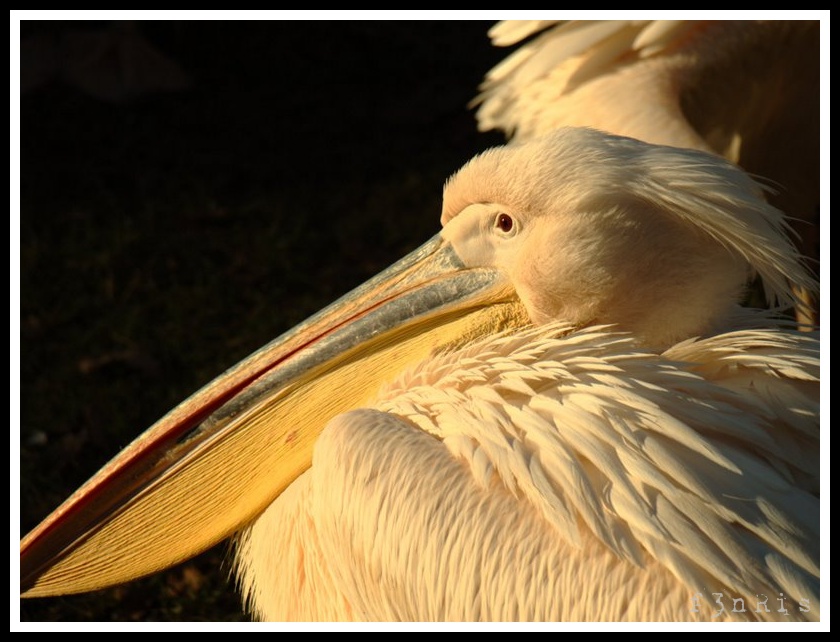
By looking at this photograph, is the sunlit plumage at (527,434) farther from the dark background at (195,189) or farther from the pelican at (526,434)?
the dark background at (195,189)

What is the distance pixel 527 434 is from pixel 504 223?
0.53m

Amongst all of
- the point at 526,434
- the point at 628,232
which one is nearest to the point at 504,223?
the point at 628,232

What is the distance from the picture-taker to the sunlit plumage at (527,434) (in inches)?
72.1

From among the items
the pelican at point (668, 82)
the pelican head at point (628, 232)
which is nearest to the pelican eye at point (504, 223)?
the pelican head at point (628, 232)

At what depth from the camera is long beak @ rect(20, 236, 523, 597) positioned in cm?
229

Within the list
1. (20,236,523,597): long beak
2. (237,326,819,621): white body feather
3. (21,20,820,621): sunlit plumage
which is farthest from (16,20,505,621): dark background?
(237,326,819,621): white body feather

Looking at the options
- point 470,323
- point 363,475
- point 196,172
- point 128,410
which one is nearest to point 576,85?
point 470,323

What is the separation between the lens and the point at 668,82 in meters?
3.10

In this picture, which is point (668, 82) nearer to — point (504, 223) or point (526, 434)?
point (504, 223)

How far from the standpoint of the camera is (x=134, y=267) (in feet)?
14.8

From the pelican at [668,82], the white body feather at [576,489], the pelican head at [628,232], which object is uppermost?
the pelican at [668,82]

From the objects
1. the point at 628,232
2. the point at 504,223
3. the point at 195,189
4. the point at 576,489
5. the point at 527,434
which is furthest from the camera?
the point at 195,189

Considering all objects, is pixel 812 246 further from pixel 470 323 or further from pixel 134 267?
pixel 134 267

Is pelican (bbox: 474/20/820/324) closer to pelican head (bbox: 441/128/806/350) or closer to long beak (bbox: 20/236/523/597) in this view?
pelican head (bbox: 441/128/806/350)
